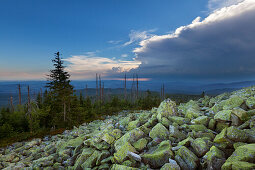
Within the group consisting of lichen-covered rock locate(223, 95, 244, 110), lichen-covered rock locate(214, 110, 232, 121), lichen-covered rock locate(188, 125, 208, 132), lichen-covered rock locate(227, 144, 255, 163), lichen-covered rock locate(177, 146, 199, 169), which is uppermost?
lichen-covered rock locate(223, 95, 244, 110)

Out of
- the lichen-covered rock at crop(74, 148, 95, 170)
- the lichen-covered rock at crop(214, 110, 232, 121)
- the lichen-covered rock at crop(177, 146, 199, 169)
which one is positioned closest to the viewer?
the lichen-covered rock at crop(177, 146, 199, 169)

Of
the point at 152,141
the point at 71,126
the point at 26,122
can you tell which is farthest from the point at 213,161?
the point at 26,122

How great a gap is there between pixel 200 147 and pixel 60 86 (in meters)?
20.4

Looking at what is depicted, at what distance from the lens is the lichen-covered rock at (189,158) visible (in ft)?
13.8

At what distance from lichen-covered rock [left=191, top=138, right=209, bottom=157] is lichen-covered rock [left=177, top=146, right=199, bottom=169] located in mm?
317

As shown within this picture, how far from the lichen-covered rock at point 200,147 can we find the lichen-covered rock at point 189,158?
0.32m

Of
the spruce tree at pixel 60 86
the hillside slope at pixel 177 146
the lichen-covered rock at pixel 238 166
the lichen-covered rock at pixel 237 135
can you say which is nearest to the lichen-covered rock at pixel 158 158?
the hillside slope at pixel 177 146

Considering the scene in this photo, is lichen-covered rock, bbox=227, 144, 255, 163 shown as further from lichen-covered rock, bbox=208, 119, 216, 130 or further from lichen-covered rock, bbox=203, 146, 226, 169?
lichen-covered rock, bbox=208, 119, 216, 130

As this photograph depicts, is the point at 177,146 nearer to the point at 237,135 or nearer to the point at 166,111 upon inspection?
the point at 237,135

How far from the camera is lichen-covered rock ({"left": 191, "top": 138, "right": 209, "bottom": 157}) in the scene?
4.58m

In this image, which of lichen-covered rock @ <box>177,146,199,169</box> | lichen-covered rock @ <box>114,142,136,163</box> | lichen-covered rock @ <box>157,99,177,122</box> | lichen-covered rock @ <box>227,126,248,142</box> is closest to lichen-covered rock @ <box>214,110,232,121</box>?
lichen-covered rock @ <box>227,126,248,142</box>

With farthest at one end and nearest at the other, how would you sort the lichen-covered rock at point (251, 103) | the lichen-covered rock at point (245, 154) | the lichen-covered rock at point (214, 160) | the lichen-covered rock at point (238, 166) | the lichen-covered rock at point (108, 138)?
the lichen-covered rock at point (108, 138)
the lichen-covered rock at point (251, 103)
the lichen-covered rock at point (214, 160)
the lichen-covered rock at point (245, 154)
the lichen-covered rock at point (238, 166)

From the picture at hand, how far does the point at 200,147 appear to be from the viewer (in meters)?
4.67

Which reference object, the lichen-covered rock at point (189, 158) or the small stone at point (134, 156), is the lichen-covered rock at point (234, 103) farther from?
the small stone at point (134, 156)
